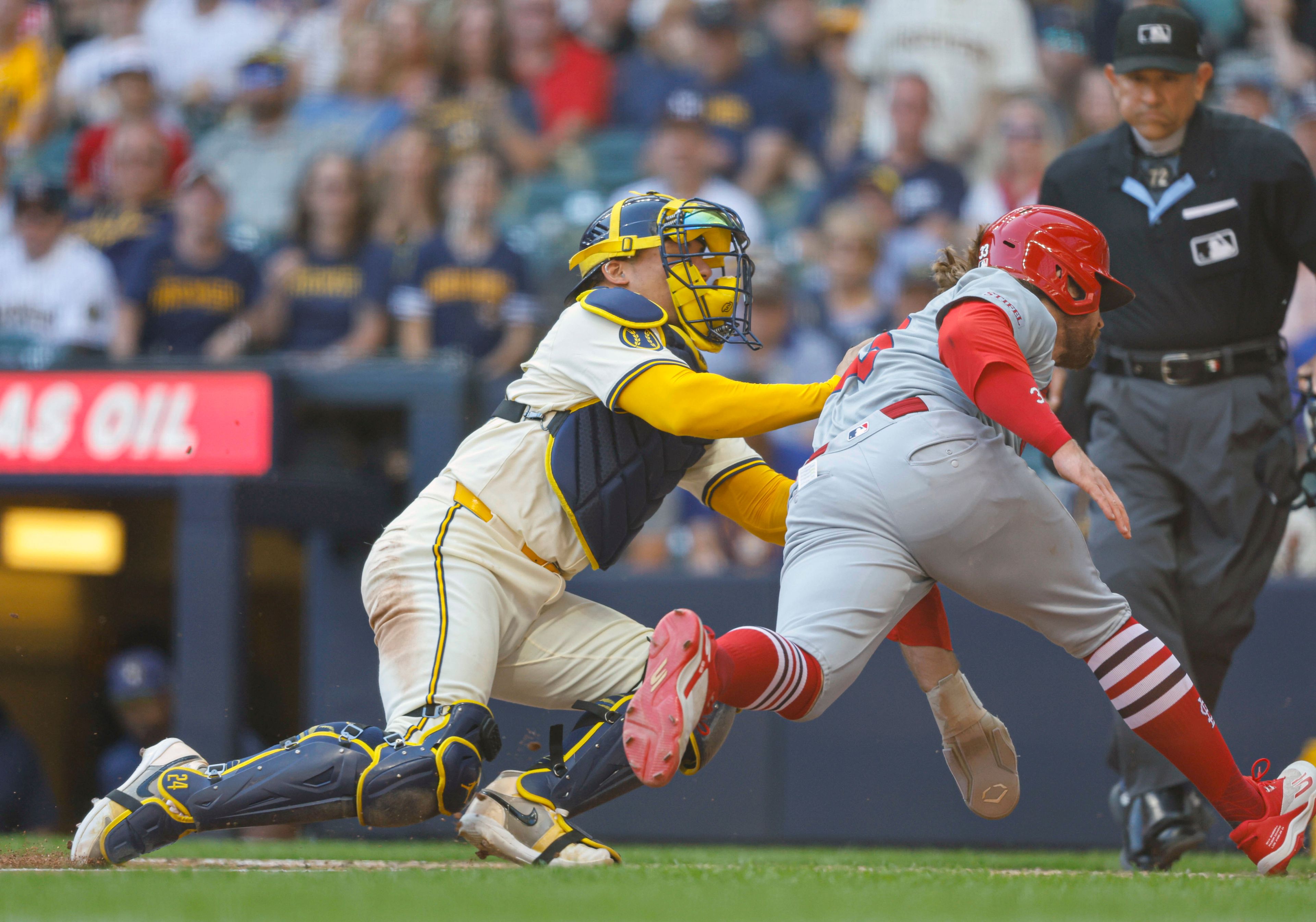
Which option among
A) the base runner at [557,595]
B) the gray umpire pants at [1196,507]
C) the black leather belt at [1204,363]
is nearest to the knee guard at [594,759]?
the base runner at [557,595]

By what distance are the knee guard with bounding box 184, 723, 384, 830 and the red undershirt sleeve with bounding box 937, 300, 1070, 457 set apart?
1528 mm

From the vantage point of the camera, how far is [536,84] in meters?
9.20

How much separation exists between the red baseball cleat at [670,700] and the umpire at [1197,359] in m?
1.72

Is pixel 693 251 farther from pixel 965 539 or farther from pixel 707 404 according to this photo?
pixel 965 539

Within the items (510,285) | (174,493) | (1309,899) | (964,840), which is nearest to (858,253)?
(510,285)

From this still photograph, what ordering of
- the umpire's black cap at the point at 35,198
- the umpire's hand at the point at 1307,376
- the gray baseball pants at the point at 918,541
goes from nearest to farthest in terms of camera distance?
1. the gray baseball pants at the point at 918,541
2. the umpire's hand at the point at 1307,376
3. the umpire's black cap at the point at 35,198

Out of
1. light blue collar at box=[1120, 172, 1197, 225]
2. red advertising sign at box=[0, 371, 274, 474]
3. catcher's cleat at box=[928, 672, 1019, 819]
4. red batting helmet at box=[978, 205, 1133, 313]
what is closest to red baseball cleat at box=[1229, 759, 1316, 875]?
catcher's cleat at box=[928, 672, 1019, 819]

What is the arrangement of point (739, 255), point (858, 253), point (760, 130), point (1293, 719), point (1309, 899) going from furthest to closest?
1. point (760, 130)
2. point (858, 253)
3. point (1293, 719)
4. point (739, 255)
5. point (1309, 899)

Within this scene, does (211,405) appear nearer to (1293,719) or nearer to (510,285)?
(510,285)

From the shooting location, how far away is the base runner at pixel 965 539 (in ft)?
10.7

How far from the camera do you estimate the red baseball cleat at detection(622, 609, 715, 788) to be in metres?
3.19

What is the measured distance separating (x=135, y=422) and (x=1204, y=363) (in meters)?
4.25

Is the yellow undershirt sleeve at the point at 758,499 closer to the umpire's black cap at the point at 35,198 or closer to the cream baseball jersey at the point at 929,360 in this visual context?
the cream baseball jersey at the point at 929,360

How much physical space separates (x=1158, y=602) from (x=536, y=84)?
229 inches
